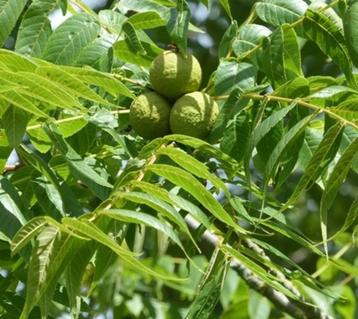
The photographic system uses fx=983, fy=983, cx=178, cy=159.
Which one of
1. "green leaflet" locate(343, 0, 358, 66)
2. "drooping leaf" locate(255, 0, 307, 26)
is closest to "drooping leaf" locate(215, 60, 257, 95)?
"drooping leaf" locate(255, 0, 307, 26)

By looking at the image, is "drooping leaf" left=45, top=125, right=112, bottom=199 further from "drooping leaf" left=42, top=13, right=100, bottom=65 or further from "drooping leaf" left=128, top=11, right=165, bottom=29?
"drooping leaf" left=128, top=11, right=165, bottom=29

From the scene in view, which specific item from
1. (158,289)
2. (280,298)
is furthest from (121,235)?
(158,289)

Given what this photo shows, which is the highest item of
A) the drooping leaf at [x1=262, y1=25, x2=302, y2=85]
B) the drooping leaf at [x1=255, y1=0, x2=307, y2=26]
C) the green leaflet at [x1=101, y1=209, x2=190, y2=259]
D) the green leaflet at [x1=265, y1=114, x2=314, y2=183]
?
the drooping leaf at [x1=255, y1=0, x2=307, y2=26]

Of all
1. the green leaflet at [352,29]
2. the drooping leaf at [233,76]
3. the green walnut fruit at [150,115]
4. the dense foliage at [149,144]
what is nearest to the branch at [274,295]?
the dense foliage at [149,144]

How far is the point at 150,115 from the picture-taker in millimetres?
2107

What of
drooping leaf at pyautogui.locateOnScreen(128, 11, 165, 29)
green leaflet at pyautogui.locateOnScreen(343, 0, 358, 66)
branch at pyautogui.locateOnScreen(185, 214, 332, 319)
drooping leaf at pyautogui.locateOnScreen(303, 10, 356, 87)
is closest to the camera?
green leaflet at pyautogui.locateOnScreen(343, 0, 358, 66)

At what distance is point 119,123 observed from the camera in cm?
223

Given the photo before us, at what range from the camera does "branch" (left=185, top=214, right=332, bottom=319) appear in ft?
8.67

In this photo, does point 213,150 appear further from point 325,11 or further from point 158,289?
point 158,289

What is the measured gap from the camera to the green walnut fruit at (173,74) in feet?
6.93

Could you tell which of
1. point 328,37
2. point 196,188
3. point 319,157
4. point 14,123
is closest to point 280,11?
point 328,37

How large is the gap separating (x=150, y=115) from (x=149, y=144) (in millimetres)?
182

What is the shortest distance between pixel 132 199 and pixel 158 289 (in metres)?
1.93

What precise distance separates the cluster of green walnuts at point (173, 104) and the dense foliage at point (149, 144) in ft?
0.10
